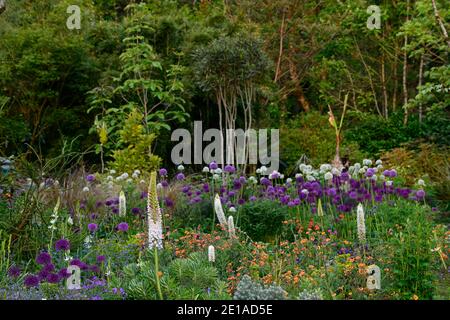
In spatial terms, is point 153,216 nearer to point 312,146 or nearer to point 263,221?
point 263,221

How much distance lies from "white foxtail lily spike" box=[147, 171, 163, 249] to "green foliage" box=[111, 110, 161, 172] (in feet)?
17.4

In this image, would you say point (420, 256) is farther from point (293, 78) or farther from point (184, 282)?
point (293, 78)

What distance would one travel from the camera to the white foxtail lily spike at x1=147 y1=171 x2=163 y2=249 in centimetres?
312

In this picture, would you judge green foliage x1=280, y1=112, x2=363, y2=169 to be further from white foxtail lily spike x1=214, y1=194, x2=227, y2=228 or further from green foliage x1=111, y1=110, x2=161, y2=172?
white foxtail lily spike x1=214, y1=194, x2=227, y2=228

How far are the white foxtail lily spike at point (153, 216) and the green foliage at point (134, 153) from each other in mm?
5314

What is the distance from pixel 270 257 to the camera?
15.8 ft

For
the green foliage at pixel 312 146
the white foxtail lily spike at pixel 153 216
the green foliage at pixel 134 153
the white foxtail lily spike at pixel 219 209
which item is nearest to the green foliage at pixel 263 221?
the white foxtail lily spike at pixel 219 209

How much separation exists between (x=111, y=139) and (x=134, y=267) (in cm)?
710

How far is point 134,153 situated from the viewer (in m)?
9.70

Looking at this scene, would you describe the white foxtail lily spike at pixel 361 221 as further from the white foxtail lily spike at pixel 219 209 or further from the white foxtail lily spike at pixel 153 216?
the white foxtail lily spike at pixel 153 216

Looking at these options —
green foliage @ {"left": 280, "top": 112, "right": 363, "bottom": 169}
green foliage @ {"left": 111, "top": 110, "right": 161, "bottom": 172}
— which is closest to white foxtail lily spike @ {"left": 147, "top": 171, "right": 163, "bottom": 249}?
green foliage @ {"left": 111, "top": 110, "right": 161, "bottom": 172}

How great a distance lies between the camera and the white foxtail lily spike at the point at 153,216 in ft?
10.2

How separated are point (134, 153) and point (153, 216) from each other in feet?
21.4
